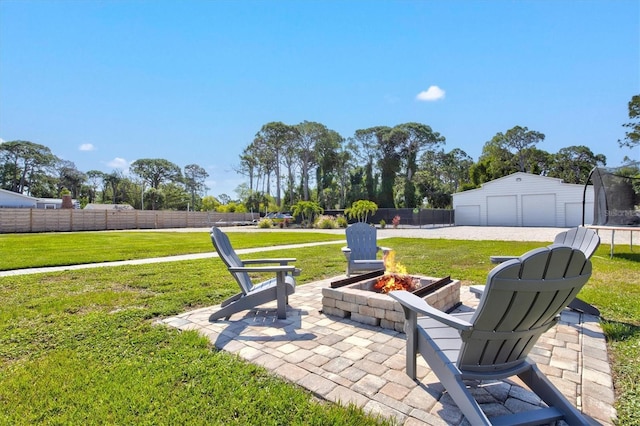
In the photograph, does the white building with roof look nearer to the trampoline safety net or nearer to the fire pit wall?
the fire pit wall

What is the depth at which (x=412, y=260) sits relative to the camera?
7594 millimetres

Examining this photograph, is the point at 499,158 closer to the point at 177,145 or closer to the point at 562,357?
the point at 562,357

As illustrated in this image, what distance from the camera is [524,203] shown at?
78.3ft

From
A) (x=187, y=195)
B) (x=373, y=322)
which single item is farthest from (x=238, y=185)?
(x=373, y=322)

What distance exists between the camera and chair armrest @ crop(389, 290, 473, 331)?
1569 millimetres

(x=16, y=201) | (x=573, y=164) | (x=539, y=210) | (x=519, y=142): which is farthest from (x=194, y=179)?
(x=573, y=164)

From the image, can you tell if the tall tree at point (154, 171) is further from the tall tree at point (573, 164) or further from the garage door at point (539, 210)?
the tall tree at point (573, 164)

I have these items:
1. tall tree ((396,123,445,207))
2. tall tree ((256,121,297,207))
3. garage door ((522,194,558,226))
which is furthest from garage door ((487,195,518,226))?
tall tree ((256,121,297,207))

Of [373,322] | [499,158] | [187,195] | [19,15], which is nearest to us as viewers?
[373,322]

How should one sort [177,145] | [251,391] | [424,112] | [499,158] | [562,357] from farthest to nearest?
[177,145], [424,112], [499,158], [562,357], [251,391]

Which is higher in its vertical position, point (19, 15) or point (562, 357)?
point (19, 15)

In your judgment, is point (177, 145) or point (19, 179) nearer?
point (19, 179)

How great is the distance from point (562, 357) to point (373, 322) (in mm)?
1529

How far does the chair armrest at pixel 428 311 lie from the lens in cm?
157
